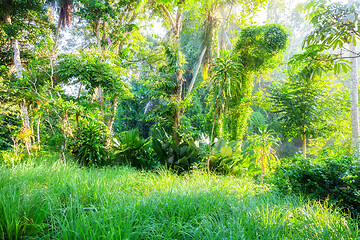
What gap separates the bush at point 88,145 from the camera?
5.11 meters

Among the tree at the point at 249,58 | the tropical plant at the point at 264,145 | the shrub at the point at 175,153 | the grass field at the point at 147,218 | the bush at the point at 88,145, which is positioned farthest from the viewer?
the tree at the point at 249,58

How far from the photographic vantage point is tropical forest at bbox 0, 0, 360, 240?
1.90 metres

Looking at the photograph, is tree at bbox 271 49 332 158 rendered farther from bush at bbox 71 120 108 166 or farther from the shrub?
bush at bbox 71 120 108 166

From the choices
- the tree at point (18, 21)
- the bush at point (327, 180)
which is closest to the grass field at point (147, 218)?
the bush at point (327, 180)

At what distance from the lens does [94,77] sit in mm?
5383

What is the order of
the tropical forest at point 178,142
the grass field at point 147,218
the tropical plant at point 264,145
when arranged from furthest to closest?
the tropical plant at point 264,145, the tropical forest at point 178,142, the grass field at point 147,218

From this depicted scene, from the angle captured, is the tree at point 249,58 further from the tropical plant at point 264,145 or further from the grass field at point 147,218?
the grass field at point 147,218

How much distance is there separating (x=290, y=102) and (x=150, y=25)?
6.61 meters

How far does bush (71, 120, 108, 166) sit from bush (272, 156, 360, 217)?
13.9 ft

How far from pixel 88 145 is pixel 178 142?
2814 mm

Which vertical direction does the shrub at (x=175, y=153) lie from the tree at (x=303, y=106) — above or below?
below

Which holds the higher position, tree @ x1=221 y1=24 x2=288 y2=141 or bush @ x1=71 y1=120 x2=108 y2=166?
tree @ x1=221 y1=24 x2=288 y2=141

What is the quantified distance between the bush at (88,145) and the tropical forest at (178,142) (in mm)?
32

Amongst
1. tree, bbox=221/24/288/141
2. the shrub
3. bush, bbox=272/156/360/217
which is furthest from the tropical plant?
tree, bbox=221/24/288/141
